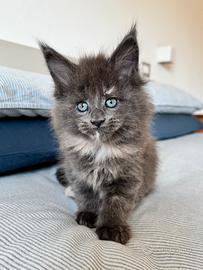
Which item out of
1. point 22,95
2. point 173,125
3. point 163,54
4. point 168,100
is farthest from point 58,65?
point 163,54

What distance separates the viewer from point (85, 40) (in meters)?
2.15

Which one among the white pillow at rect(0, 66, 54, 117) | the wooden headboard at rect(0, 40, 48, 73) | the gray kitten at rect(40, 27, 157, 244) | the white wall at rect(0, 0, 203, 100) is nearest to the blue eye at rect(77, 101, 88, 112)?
the gray kitten at rect(40, 27, 157, 244)

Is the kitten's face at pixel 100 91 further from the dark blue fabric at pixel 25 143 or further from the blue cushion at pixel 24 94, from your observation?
the dark blue fabric at pixel 25 143

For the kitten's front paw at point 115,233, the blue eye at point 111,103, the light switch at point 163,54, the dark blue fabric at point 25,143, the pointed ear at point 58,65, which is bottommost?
the kitten's front paw at point 115,233

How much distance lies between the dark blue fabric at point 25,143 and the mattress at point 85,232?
61 millimetres

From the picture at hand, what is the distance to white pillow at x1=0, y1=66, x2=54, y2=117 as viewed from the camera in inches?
42.3

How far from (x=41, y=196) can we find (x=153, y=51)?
2401 mm

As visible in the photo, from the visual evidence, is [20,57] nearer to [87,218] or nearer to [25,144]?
[25,144]

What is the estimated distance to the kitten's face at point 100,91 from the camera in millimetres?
804

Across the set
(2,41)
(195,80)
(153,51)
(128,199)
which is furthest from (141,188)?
(195,80)

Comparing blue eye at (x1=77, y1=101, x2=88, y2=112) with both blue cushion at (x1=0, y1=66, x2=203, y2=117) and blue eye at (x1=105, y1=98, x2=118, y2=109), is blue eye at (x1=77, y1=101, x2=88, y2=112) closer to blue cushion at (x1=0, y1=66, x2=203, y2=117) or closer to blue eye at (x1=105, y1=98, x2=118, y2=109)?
blue eye at (x1=105, y1=98, x2=118, y2=109)

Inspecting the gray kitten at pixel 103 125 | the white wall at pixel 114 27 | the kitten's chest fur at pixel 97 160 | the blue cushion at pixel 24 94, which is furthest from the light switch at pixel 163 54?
the kitten's chest fur at pixel 97 160

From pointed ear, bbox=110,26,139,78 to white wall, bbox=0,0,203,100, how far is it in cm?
44

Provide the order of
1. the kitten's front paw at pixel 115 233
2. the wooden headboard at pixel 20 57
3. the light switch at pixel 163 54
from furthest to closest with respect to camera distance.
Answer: the light switch at pixel 163 54
the wooden headboard at pixel 20 57
the kitten's front paw at pixel 115 233
